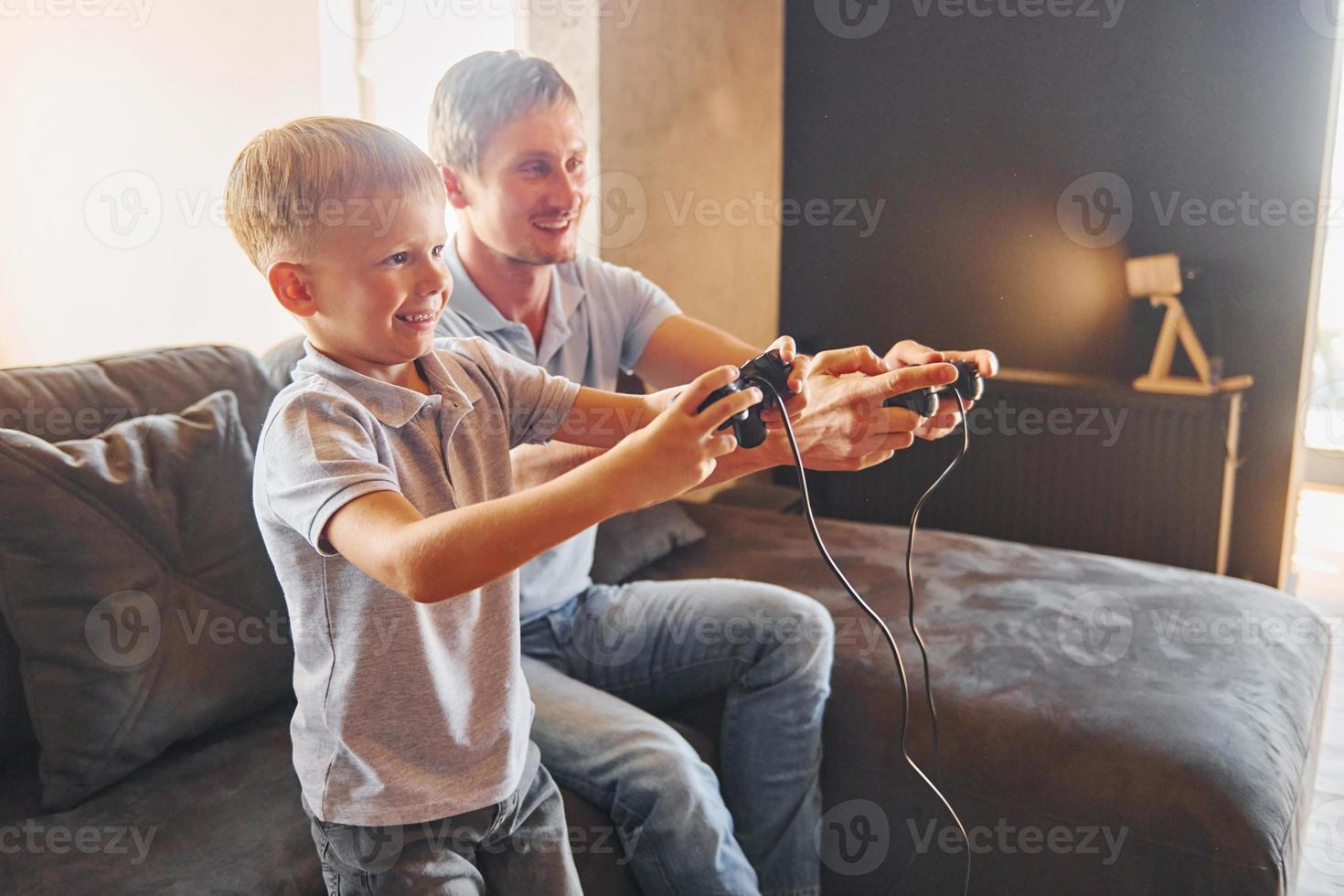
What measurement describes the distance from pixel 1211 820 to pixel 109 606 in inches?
57.5

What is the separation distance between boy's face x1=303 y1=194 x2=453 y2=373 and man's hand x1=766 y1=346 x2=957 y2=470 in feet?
1.58

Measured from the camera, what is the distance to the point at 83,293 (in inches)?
94.6

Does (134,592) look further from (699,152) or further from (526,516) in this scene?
(699,152)

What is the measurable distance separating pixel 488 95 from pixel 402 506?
879 mm

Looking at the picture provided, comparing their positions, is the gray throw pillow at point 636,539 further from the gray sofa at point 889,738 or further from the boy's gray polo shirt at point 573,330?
the gray sofa at point 889,738

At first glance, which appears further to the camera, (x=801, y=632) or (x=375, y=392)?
(x=801, y=632)

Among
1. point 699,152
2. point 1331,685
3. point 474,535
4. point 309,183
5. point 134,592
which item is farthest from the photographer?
point 699,152

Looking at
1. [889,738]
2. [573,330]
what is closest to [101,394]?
[573,330]

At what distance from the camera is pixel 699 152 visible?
9.93 feet

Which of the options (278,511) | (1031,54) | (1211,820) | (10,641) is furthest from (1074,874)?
(1031,54)

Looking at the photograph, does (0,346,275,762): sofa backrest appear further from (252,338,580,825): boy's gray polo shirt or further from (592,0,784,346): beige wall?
(592,0,784,346): beige wall

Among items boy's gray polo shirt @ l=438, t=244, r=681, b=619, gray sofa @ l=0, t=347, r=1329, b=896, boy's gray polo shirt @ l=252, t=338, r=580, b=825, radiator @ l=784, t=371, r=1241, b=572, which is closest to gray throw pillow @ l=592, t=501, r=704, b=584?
boy's gray polo shirt @ l=438, t=244, r=681, b=619

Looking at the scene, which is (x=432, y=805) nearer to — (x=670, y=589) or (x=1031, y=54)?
(x=670, y=589)

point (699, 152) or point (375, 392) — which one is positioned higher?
point (699, 152)
